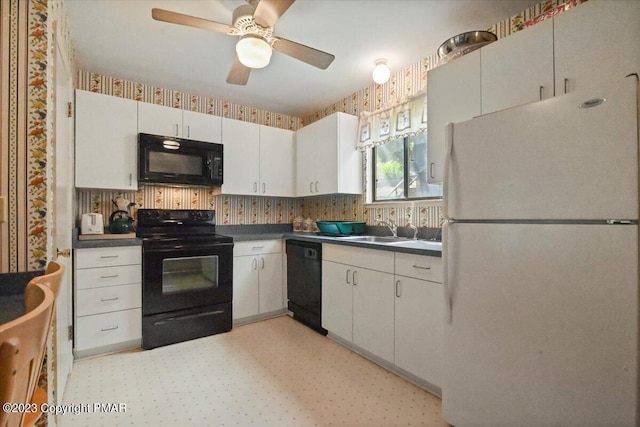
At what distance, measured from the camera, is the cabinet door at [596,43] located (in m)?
1.32

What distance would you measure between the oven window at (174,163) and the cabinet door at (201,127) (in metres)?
0.23

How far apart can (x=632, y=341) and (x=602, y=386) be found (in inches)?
7.5

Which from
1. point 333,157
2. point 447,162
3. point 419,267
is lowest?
point 419,267

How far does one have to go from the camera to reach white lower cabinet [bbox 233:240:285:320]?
2.94 metres

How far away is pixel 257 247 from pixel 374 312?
1408 millimetres

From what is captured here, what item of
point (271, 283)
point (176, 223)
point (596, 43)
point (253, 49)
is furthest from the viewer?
point (271, 283)

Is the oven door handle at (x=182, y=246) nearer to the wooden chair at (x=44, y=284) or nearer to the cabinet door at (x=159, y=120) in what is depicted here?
the cabinet door at (x=159, y=120)

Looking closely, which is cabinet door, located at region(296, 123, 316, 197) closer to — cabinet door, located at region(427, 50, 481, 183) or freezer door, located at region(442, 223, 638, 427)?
cabinet door, located at region(427, 50, 481, 183)

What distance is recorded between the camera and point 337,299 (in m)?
2.52

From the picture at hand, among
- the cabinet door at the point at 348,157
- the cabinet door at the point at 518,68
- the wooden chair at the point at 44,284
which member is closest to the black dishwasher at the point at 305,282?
the cabinet door at the point at 348,157

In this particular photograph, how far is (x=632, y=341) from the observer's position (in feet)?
3.19

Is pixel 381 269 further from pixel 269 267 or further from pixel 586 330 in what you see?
pixel 269 267

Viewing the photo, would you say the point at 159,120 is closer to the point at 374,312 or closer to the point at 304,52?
the point at 304,52

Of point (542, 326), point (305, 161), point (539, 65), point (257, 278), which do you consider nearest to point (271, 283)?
point (257, 278)
